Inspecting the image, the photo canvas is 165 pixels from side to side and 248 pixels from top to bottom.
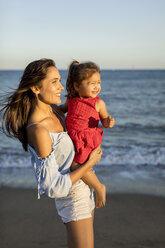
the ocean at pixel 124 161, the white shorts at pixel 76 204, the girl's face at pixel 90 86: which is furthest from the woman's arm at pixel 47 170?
the ocean at pixel 124 161

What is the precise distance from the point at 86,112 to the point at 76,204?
788 mm

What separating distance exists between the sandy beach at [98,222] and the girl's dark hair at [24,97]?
6.66 feet

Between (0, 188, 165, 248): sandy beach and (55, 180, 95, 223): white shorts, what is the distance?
1608 millimetres

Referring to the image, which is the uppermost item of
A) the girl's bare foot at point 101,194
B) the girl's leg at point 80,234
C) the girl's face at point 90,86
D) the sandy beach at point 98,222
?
the girl's face at point 90,86

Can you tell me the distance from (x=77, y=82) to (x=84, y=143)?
55cm

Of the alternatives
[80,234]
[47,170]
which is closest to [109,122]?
[47,170]

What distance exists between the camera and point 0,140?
28.1ft

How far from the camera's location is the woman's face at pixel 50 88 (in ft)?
7.53

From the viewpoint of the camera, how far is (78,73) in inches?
98.6

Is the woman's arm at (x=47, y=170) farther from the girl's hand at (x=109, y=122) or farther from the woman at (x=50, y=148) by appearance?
the girl's hand at (x=109, y=122)

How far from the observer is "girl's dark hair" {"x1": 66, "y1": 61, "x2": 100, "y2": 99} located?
2479 mm

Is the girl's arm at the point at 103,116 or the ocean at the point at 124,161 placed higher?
the girl's arm at the point at 103,116

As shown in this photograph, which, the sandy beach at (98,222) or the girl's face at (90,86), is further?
the sandy beach at (98,222)

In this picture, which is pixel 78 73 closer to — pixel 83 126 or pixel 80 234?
pixel 83 126
